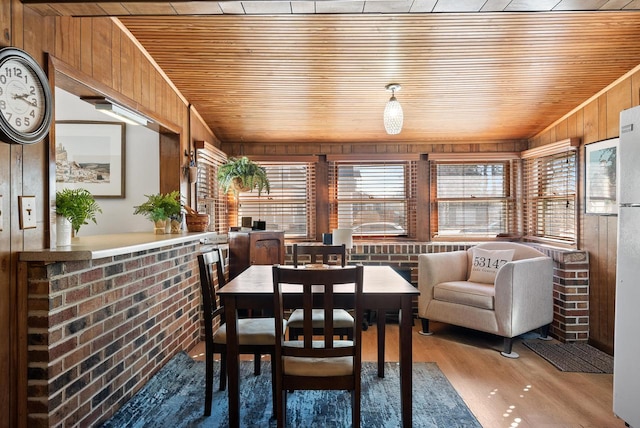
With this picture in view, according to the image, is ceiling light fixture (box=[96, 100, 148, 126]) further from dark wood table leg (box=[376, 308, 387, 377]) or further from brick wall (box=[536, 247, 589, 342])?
brick wall (box=[536, 247, 589, 342])

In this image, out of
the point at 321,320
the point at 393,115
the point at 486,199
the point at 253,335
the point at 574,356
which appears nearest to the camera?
the point at 253,335

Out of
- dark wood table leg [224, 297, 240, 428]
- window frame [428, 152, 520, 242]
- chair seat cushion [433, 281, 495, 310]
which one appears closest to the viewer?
dark wood table leg [224, 297, 240, 428]

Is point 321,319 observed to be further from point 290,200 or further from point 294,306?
point 290,200

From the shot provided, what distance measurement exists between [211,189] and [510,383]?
10.6ft

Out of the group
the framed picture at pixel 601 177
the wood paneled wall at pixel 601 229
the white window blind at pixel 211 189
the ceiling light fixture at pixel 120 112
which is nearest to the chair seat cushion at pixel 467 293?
the wood paneled wall at pixel 601 229

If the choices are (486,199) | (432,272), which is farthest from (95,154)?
(486,199)

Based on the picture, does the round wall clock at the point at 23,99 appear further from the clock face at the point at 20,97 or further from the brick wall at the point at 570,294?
the brick wall at the point at 570,294

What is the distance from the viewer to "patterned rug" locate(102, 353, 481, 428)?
7.60 feet

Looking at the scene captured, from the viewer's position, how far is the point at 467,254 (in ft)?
14.4

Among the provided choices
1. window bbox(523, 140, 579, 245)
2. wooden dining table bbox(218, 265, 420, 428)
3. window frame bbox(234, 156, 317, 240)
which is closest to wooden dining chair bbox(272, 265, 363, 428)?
wooden dining table bbox(218, 265, 420, 428)

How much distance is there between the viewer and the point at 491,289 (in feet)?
12.2

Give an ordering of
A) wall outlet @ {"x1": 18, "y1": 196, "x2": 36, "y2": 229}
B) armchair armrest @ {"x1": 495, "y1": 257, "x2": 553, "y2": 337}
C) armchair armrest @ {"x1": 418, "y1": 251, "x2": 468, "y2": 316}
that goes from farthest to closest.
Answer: armchair armrest @ {"x1": 418, "y1": 251, "x2": 468, "y2": 316}, armchair armrest @ {"x1": 495, "y1": 257, "x2": 553, "y2": 337}, wall outlet @ {"x1": 18, "y1": 196, "x2": 36, "y2": 229}

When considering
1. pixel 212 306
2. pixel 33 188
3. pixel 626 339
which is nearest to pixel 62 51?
pixel 33 188

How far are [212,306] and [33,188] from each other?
45.8 inches
